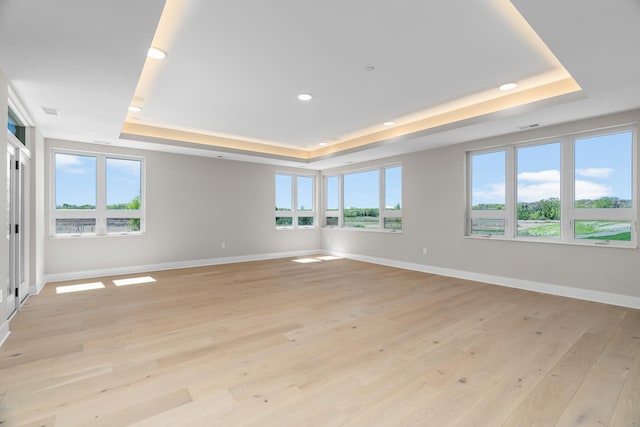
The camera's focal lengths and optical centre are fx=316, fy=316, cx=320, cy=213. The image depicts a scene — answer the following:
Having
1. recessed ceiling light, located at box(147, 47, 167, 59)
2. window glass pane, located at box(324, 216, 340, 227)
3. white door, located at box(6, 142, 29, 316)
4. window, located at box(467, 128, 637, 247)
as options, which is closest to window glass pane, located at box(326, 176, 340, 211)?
window glass pane, located at box(324, 216, 340, 227)

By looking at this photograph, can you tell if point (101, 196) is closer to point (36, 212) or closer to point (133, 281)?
point (36, 212)

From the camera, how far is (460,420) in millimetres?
1789

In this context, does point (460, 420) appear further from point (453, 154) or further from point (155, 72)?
point (453, 154)

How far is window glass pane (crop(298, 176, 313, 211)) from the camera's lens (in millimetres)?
8750

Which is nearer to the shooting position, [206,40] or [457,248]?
[206,40]

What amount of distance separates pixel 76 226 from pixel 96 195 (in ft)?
2.08

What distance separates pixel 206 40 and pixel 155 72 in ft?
3.42

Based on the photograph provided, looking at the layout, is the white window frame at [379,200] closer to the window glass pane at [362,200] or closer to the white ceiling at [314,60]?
the window glass pane at [362,200]

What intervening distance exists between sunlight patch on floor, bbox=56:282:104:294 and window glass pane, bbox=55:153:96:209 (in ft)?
4.89

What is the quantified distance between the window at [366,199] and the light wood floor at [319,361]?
9.82ft

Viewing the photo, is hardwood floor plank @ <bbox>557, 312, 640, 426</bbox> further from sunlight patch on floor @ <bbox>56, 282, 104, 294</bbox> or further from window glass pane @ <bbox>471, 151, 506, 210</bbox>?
Answer: sunlight patch on floor @ <bbox>56, 282, 104, 294</bbox>

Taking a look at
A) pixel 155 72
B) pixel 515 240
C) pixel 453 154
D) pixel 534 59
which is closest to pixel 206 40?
pixel 155 72

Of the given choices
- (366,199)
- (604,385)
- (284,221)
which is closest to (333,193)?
(366,199)

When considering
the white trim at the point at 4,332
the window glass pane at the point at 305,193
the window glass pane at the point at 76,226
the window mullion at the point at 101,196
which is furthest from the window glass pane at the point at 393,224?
the white trim at the point at 4,332
